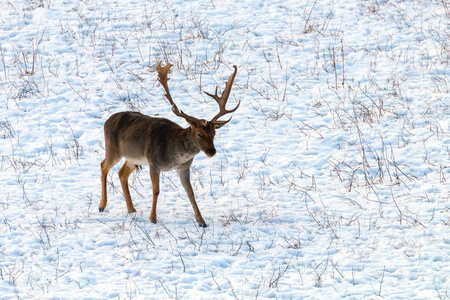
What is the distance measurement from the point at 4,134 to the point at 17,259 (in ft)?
15.1

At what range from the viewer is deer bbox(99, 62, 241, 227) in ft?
24.0

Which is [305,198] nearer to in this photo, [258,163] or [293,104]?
[258,163]

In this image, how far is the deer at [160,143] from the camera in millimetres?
7328

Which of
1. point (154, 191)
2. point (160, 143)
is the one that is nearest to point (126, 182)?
point (154, 191)

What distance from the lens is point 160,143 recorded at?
7.65m

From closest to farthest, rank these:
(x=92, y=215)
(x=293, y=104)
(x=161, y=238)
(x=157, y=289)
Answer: (x=157, y=289), (x=161, y=238), (x=92, y=215), (x=293, y=104)

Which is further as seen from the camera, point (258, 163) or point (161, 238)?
point (258, 163)

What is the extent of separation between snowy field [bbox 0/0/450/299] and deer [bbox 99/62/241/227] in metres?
0.45

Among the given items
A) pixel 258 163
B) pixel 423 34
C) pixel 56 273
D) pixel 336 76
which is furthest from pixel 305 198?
pixel 423 34

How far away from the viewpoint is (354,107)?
10.9m

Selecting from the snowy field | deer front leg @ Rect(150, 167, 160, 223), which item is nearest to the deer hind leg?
the snowy field

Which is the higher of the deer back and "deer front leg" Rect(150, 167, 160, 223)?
the deer back

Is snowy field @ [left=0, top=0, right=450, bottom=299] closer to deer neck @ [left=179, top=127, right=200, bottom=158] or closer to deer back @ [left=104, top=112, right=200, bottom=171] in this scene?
deer back @ [left=104, top=112, right=200, bottom=171]

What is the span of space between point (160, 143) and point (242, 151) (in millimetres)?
2619
